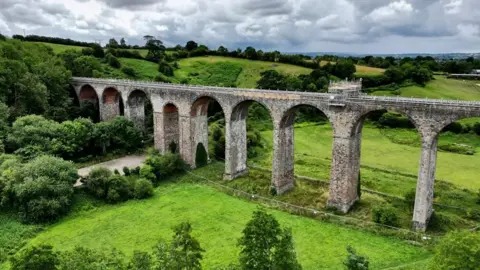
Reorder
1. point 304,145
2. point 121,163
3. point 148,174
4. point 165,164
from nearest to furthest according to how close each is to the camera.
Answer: point 148,174 → point 165,164 → point 121,163 → point 304,145

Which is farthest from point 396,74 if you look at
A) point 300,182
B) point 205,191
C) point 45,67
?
point 45,67

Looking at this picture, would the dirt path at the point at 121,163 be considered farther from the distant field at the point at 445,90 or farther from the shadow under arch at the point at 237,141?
the distant field at the point at 445,90

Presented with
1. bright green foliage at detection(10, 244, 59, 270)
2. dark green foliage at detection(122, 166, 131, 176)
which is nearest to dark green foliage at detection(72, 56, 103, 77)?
dark green foliage at detection(122, 166, 131, 176)

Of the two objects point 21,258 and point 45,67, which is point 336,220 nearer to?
point 21,258

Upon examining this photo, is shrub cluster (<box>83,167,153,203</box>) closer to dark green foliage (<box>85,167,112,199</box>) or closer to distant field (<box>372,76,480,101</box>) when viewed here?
dark green foliage (<box>85,167,112,199</box>)

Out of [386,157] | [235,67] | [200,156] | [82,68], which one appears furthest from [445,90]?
[82,68]

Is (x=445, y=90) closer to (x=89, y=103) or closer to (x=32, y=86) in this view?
(x=89, y=103)
